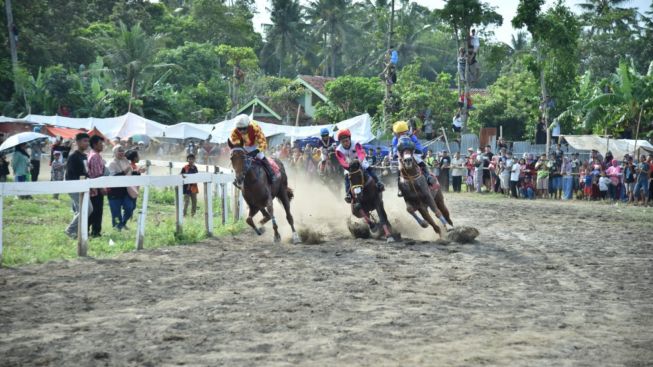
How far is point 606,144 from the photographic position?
114 ft

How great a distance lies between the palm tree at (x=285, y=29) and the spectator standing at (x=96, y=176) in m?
75.3

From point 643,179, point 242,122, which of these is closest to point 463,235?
point 242,122

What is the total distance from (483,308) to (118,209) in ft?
32.5

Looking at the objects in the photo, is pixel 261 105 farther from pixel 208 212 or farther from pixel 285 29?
pixel 208 212

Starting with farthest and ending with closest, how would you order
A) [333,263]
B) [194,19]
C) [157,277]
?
[194,19] → [333,263] → [157,277]

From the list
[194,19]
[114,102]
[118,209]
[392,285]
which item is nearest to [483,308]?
[392,285]

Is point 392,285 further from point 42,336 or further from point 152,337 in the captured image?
point 42,336

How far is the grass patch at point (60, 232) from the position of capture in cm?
1259

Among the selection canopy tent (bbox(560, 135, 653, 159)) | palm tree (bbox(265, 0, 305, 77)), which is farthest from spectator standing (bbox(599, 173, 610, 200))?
palm tree (bbox(265, 0, 305, 77))

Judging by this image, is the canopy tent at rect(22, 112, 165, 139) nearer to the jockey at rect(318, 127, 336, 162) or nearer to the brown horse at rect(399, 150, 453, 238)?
the jockey at rect(318, 127, 336, 162)

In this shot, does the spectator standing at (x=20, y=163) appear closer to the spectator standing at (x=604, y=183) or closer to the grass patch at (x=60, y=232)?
the grass patch at (x=60, y=232)

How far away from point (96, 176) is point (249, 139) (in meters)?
3.03

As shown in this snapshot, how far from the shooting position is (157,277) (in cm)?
1051

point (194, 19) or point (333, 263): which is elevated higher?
point (194, 19)
